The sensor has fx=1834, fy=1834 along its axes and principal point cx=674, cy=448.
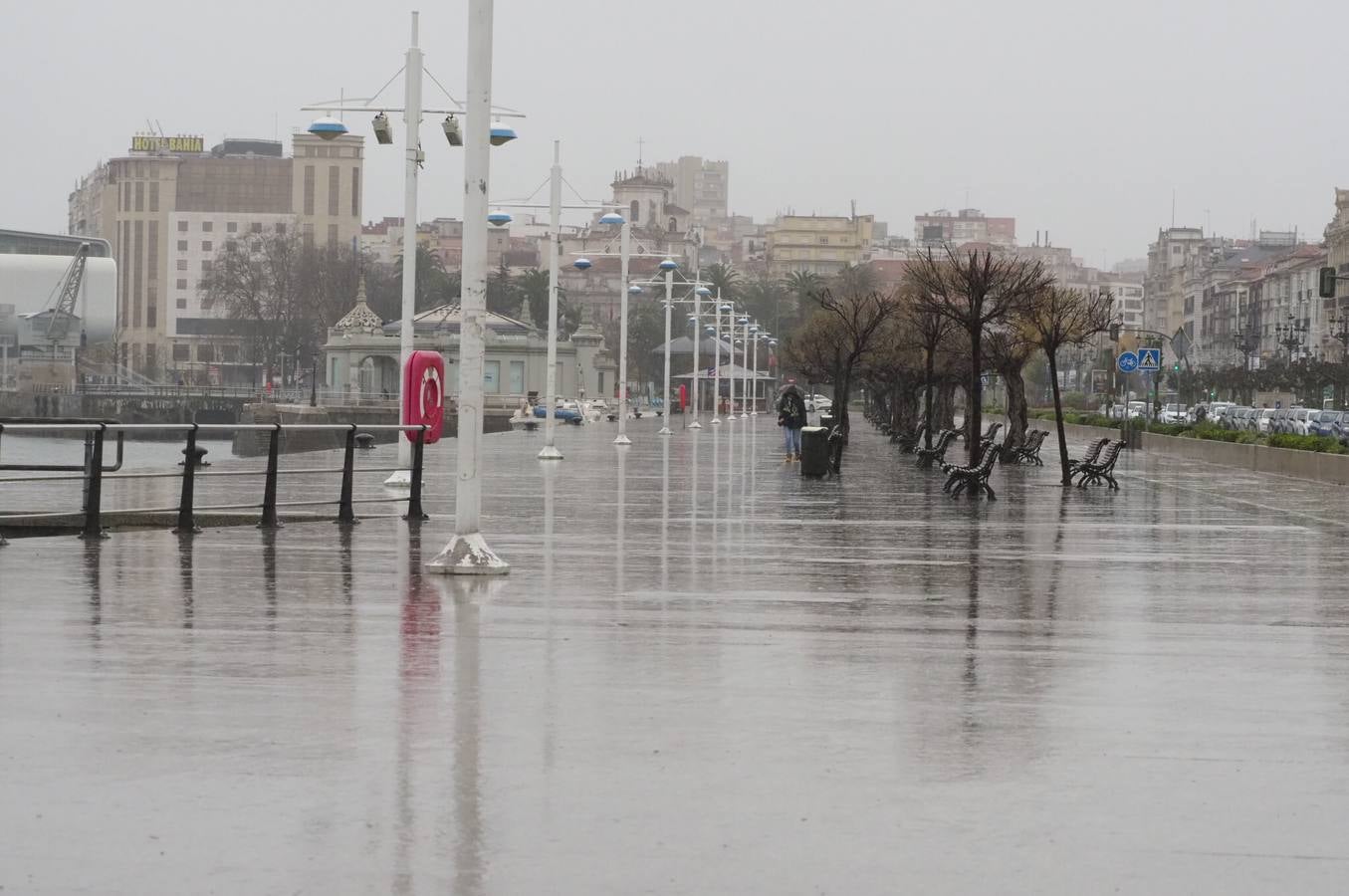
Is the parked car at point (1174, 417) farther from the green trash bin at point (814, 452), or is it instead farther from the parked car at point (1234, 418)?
the green trash bin at point (814, 452)

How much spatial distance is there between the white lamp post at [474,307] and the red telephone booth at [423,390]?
8010 mm

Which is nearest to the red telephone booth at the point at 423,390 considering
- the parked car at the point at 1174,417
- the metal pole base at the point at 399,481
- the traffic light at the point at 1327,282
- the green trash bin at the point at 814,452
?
the metal pole base at the point at 399,481

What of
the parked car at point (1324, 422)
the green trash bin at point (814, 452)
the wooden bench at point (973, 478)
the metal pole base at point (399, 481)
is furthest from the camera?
the parked car at point (1324, 422)

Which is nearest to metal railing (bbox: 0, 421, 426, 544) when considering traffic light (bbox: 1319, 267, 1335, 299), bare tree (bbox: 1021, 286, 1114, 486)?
bare tree (bbox: 1021, 286, 1114, 486)

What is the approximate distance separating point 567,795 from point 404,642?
14.5 ft

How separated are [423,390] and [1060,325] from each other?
931 inches

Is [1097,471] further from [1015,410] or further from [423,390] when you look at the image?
[423,390]

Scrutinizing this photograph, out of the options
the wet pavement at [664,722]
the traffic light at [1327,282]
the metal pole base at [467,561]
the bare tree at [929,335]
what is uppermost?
the traffic light at [1327,282]

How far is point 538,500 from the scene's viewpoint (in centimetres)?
2677

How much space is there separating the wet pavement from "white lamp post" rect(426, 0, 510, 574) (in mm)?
683

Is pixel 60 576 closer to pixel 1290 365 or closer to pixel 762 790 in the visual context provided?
pixel 762 790

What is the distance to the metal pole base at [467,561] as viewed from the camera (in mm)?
15477

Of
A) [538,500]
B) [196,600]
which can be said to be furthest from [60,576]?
[538,500]

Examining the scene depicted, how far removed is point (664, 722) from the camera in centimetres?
874
